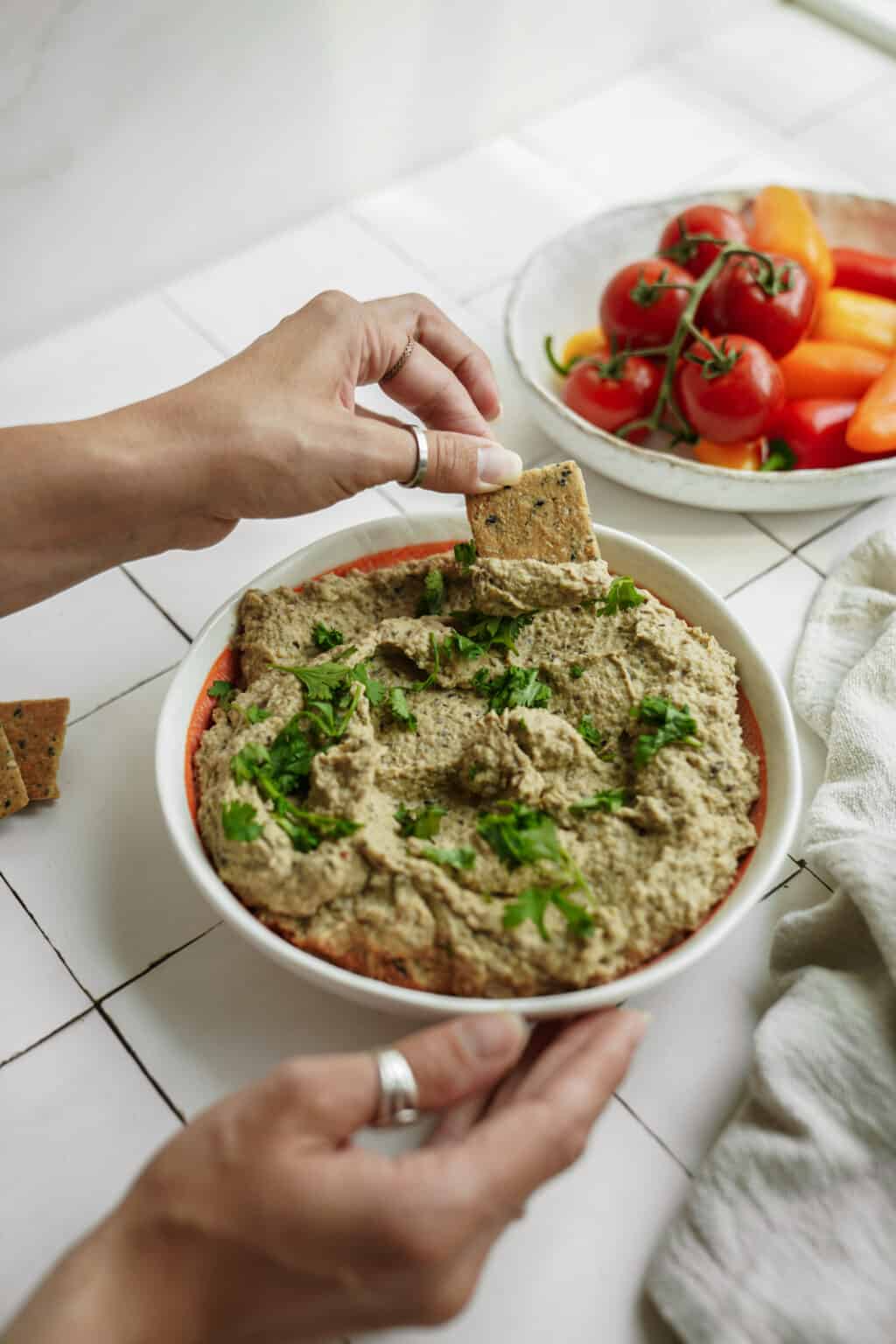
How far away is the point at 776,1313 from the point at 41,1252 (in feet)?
2.10

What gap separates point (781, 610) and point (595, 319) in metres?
0.62

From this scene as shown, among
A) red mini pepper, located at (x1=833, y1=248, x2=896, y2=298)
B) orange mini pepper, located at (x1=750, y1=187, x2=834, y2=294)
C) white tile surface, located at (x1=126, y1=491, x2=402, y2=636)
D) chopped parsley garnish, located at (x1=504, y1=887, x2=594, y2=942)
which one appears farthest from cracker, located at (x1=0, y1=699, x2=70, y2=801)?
red mini pepper, located at (x1=833, y1=248, x2=896, y2=298)

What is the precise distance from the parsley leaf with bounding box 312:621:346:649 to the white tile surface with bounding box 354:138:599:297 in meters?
0.94

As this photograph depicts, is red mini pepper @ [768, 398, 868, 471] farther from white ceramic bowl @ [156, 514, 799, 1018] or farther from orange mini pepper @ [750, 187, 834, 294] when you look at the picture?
white ceramic bowl @ [156, 514, 799, 1018]

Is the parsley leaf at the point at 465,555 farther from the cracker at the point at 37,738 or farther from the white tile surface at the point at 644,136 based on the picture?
Result: the white tile surface at the point at 644,136

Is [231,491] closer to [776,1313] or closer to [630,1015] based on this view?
[630,1015]

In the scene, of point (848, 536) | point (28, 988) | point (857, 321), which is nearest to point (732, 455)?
point (848, 536)

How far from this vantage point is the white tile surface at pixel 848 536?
5.13 feet

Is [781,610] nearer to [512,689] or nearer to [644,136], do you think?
[512,689]

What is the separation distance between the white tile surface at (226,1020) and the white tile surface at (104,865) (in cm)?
4

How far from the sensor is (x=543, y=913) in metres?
0.98

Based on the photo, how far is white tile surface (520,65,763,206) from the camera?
2.17 metres

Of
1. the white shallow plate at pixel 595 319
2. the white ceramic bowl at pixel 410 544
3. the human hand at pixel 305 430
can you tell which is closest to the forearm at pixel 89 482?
the human hand at pixel 305 430

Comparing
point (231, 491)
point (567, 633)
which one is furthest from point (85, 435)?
point (567, 633)
